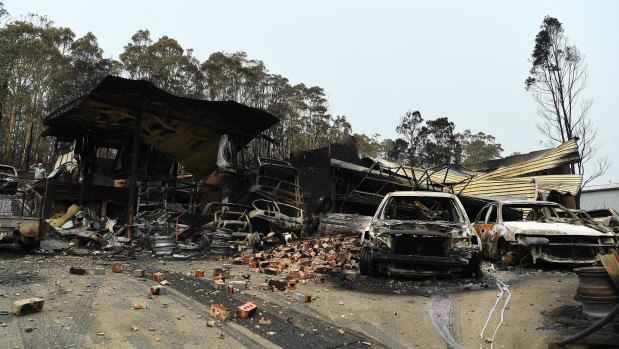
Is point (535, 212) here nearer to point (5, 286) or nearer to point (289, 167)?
point (289, 167)

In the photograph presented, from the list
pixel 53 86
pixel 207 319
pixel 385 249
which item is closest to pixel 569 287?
pixel 385 249

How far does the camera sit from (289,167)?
46.5 ft

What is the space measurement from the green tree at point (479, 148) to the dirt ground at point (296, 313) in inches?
1990

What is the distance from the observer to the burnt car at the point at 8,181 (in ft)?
37.8

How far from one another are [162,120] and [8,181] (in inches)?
219

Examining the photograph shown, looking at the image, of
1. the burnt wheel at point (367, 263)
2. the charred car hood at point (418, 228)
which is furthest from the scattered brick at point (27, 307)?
the charred car hood at point (418, 228)

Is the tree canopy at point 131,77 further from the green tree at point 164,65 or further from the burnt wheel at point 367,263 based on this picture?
the burnt wheel at point 367,263

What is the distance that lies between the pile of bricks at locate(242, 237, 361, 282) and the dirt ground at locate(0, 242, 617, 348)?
0.49 m

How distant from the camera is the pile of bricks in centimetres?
732

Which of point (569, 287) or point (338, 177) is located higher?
point (338, 177)

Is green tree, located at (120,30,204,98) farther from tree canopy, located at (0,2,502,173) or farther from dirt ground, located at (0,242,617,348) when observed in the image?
dirt ground, located at (0,242,617,348)

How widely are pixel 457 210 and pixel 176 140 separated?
10.3 metres

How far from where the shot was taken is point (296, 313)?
15.5 feet

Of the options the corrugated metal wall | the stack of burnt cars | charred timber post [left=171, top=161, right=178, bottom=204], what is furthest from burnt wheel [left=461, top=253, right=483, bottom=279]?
the corrugated metal wall
